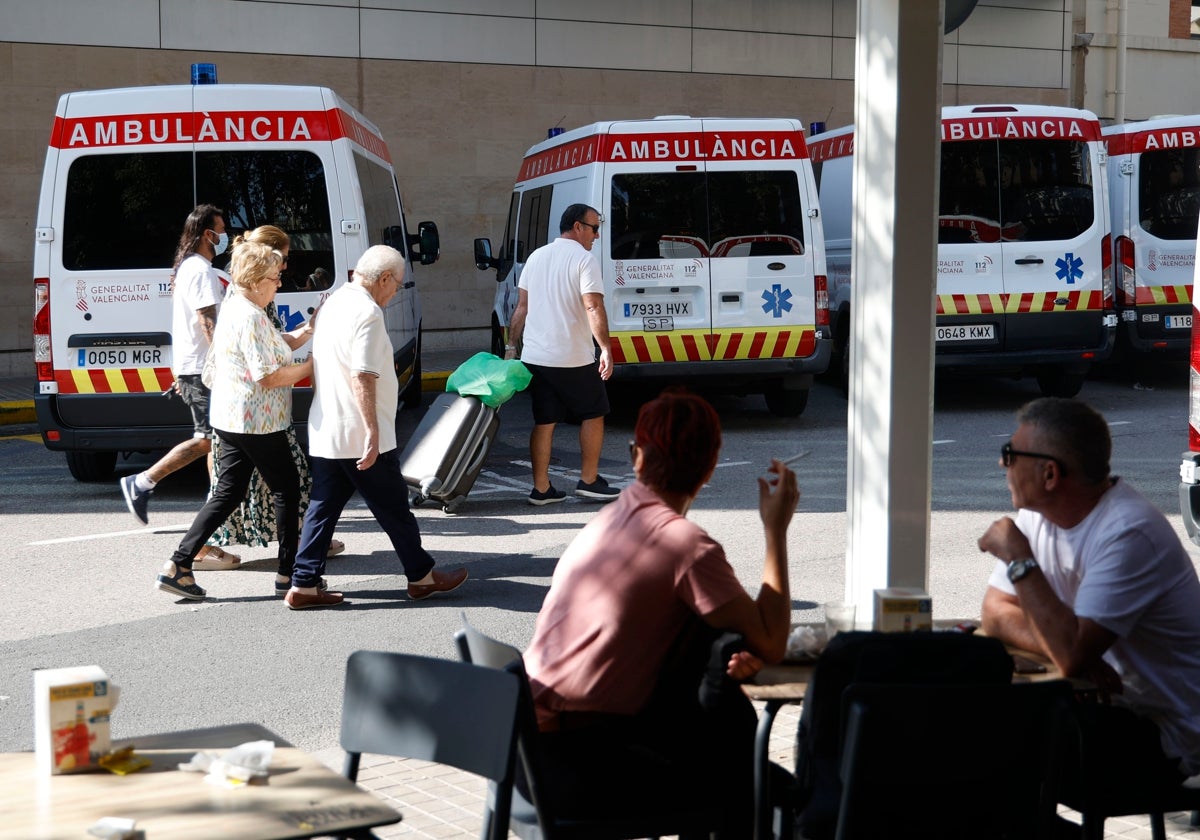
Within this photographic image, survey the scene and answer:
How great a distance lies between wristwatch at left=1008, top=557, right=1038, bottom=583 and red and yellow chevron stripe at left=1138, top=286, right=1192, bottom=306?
1137 cm

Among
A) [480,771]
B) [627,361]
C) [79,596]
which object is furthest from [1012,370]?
[480,771]

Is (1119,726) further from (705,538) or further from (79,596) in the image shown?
(79,596)

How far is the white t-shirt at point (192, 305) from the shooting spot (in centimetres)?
813

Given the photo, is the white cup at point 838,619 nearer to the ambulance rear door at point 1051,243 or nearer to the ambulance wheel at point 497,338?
the ambulance rear door at point 1051,243

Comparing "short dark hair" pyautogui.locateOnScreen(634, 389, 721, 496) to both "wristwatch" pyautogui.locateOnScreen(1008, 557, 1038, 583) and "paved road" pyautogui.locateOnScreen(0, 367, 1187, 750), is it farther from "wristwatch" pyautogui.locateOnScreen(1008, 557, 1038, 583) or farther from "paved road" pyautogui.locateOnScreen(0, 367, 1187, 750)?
"paved road" pyautogui.locateOnScreen(0, 367, 1187, 750)

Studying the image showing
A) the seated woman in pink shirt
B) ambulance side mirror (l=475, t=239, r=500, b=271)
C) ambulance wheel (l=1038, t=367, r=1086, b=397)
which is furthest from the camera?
ambulance side mirror (l=475, t=239, r=500, b=271)

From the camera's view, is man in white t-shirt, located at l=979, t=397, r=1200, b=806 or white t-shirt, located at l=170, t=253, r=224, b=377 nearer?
man in white t-shirt, located at l=979, t=397, r=1200, b=806

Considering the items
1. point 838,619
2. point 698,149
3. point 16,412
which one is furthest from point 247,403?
point 16,412

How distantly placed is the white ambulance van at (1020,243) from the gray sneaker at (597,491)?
4662 millimetres

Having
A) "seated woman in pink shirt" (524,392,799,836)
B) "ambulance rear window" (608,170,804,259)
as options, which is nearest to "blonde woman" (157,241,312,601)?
"seated woman in pink shirt" (524,392,799,836)

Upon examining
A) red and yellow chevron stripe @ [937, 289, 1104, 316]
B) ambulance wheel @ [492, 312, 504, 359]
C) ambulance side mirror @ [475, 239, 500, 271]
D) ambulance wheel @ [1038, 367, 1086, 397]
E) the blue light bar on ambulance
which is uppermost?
the blue light bar on ambulance

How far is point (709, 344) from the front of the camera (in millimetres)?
11844

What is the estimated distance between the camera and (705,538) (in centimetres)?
336

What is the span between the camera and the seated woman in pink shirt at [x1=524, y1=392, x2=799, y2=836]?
3.29 m
